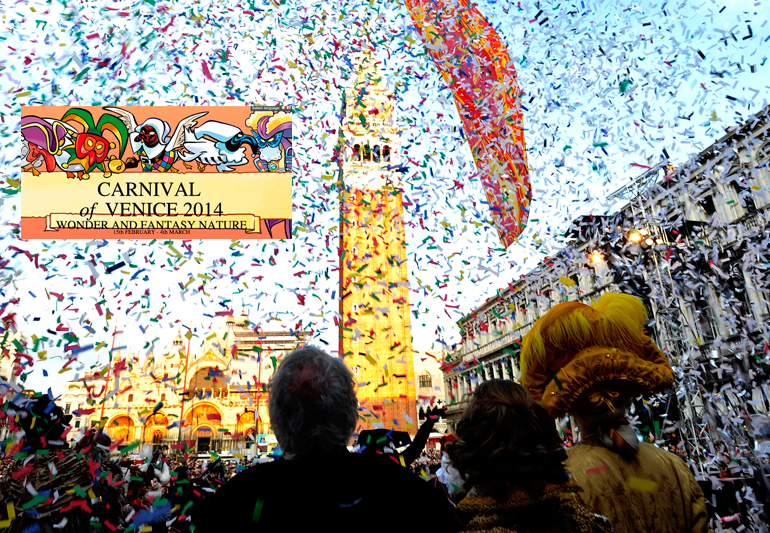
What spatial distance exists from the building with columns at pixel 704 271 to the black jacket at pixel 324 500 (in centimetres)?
867

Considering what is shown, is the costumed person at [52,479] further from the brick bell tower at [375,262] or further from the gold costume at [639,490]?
the brick bell tower at [375,262]

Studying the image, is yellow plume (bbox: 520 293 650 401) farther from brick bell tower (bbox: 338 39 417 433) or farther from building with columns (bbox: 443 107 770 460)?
brick bell tower (bbox: 338 39 417 433)

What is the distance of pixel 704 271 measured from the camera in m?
14.4

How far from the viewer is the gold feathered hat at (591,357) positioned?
6.25 feet

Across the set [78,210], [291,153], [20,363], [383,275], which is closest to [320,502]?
[20,363]

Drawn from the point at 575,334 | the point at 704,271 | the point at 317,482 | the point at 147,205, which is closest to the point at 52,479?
the point at 317,482

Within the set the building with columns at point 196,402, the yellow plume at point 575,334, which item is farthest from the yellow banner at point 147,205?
the building with columns at point 196,402

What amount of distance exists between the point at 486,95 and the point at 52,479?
7823 mm

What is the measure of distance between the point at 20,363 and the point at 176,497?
3.27 meters

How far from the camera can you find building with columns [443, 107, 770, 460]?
10.8 m

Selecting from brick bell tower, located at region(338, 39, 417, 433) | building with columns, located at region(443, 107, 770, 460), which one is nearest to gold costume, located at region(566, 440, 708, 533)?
building with columns, located at region(443, 107, 770, 460)

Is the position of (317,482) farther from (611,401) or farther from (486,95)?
(486,95)

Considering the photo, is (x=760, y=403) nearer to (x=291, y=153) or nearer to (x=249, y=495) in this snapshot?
(x=291, y=153)

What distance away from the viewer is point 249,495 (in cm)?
133
